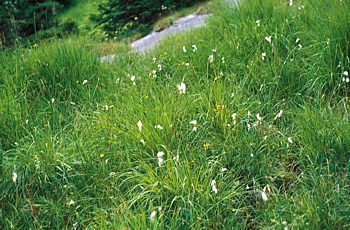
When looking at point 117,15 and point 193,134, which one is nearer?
point 193,134

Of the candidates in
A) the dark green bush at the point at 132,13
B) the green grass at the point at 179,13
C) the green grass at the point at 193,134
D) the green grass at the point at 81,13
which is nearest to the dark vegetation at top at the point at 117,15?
the dark green bush at the point at 132,13

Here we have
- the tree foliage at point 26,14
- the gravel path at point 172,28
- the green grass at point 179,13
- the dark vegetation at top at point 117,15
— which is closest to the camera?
the gravel path at point 172,28

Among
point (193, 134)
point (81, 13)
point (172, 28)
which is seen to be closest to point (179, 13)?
point (172, 28)

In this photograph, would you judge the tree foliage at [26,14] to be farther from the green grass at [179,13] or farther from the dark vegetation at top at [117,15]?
the green grass at [179,13]

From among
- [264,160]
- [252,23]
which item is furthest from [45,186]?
[252,23]

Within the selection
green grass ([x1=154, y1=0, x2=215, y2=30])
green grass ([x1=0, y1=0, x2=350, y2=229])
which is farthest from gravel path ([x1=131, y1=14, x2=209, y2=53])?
green grass ([x1=0, y1=0, x2=350, y2=229])

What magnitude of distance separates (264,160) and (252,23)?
7.00 ft

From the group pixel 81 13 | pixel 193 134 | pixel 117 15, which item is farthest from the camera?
pixel 81 13

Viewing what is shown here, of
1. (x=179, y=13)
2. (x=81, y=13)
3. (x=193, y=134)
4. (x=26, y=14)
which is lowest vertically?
(x=81, y=13)

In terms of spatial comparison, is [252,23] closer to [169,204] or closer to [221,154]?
[221,154]

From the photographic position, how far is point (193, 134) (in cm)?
390

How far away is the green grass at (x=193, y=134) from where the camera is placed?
3217mm

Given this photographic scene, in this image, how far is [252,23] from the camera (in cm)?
527

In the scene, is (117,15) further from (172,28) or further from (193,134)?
(193,134)
